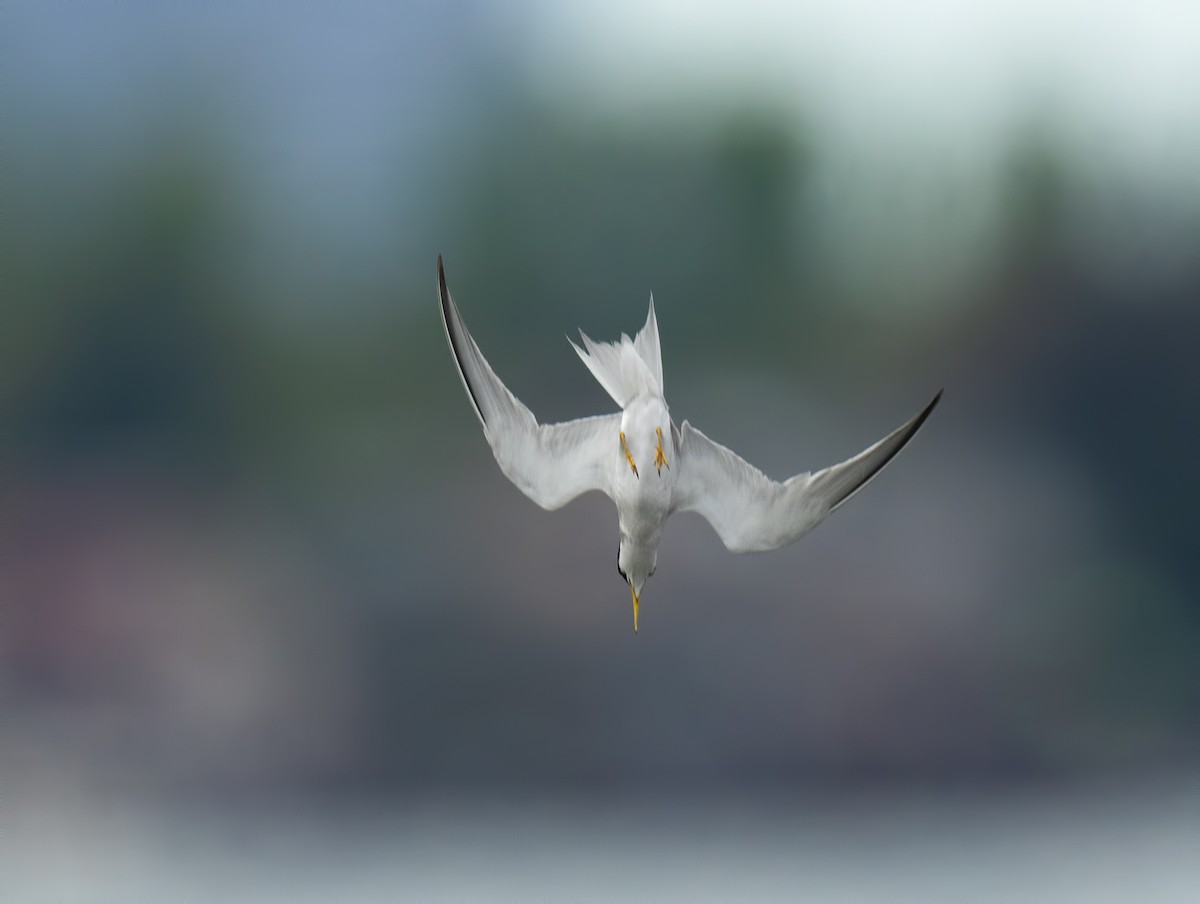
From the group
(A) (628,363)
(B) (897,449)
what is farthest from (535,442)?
(B) (897,449)

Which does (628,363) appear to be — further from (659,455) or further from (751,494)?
(751,494)

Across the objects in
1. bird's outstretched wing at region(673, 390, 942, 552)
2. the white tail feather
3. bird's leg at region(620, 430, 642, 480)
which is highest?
the white tail feather

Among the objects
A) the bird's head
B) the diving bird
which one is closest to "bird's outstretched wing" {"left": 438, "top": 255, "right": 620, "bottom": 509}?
the diving bird

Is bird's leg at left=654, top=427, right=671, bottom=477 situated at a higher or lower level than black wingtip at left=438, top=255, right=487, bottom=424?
lower

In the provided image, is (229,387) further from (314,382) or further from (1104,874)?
(1104,874)

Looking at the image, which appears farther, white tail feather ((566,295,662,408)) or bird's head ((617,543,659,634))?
bird's head ((617,543,659,634))

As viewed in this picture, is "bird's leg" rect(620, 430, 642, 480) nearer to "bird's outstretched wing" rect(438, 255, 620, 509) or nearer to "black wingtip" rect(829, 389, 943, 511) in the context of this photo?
"bird's outstretched wing" rect(438, 255, 620, 509)

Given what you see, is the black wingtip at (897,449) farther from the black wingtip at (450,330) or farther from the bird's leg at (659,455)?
the black wingtip at (450,330)
